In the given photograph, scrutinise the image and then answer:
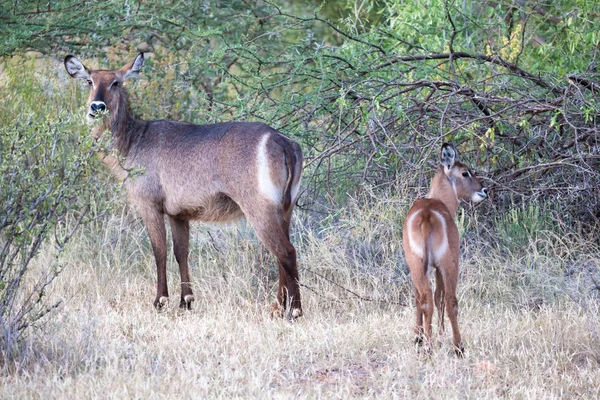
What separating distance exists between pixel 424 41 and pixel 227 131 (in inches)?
98.1

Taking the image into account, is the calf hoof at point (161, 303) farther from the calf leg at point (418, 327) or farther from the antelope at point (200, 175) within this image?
the calf leg at point (418, 327)

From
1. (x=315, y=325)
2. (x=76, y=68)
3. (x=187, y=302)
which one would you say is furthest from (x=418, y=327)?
(x=76, y=68)

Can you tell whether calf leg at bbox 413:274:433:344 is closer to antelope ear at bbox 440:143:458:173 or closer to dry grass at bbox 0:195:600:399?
dry grass at bbox 0:195:600:399

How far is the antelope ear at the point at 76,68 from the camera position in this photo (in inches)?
261

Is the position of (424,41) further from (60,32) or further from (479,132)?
(60,32)

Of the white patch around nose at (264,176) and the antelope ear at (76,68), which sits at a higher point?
the antelope ear at (76,68)

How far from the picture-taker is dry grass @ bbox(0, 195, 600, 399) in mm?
Answer: 4262

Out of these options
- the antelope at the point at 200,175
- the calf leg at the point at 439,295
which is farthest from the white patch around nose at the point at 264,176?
the calf leg at the point at 439,295

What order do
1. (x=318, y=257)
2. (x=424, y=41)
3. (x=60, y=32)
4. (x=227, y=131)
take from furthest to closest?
(x=60, y=32)
(x=424, y=41)
(x=318, y=257)
(x=227, y=131)

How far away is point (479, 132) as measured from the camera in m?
6.67

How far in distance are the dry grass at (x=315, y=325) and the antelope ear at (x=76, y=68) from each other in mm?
1183

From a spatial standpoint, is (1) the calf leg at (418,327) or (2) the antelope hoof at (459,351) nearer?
(2) the antelope hoof at (459,351)

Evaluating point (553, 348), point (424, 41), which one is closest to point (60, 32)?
point (424, 41)

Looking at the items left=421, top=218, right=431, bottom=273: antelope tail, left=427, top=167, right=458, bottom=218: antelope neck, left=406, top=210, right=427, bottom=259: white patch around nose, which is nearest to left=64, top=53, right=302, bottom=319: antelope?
left=427, top=167, right=458, bottom=218: antelope neck
